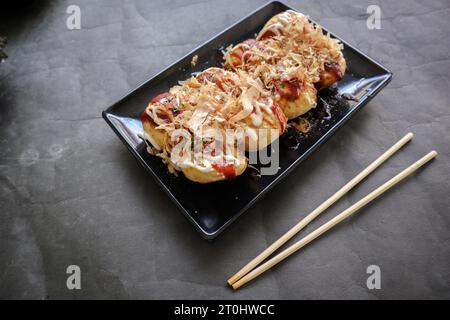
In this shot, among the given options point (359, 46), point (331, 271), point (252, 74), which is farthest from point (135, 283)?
point (359, 46)

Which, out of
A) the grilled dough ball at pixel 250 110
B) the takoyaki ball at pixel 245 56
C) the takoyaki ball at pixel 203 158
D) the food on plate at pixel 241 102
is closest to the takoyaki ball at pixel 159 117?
the food on plate at pixel 241 102

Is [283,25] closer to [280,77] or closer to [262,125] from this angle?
[280,77]

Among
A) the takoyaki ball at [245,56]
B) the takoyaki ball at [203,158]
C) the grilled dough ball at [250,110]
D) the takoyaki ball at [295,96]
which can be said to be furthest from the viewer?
the takoyaki ball at [245,56]

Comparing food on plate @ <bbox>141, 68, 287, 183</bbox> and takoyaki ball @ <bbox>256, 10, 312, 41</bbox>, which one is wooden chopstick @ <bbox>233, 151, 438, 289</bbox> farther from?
takoyaki ball @ <bbox>256, 10, 312, 41</bbox>

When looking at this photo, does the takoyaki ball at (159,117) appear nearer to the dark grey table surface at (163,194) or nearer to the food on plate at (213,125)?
the food on plate at (213,125)

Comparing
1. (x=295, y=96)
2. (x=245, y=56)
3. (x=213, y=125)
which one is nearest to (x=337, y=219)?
(x=295, y=96)

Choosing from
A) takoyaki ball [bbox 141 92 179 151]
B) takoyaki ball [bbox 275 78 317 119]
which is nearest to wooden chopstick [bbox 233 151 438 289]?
takoyaki ball [bbox 275 78 317 119]

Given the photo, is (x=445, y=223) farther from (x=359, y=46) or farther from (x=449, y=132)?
(x=359, y=46)
